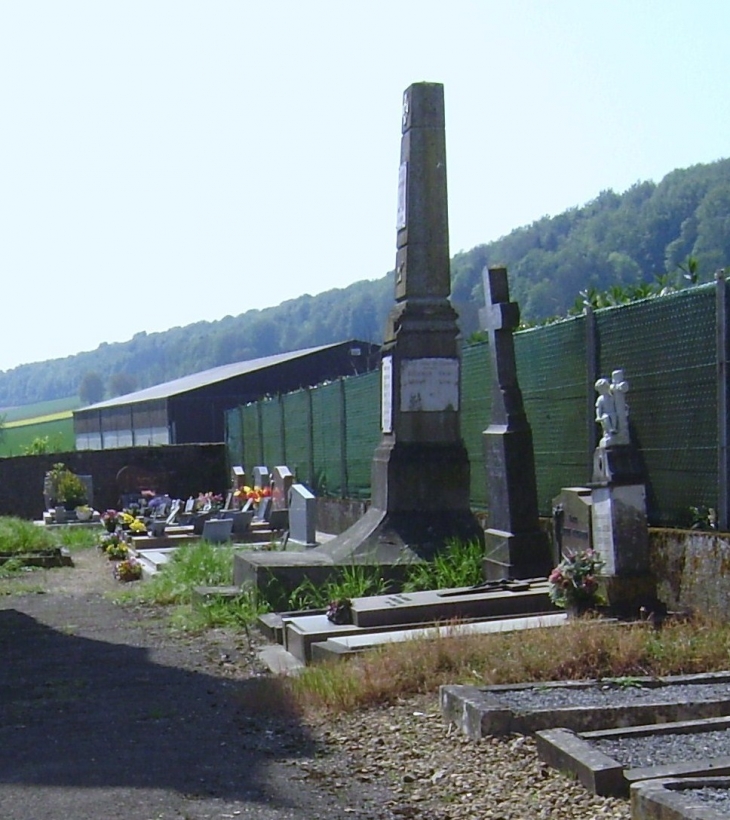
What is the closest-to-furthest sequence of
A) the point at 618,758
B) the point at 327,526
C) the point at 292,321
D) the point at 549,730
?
1. the point at 618,758
2. the point at 549,730
3. the point at 327,526
4. the point at 292,321

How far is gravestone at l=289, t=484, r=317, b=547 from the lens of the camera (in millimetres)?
16391

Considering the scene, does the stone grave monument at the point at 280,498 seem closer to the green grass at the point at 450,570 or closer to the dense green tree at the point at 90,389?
the green grass at the point at 450,570

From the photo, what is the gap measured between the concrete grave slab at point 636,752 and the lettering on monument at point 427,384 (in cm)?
754

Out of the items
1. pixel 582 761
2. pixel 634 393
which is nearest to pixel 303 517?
pixel 634 393

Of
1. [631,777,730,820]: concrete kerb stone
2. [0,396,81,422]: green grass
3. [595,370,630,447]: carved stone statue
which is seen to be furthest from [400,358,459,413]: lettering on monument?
[0,396,81,422]: green grass

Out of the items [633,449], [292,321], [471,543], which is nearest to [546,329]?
[471,543]

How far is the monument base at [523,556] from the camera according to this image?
11.4m

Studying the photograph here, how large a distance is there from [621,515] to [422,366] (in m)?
4.45

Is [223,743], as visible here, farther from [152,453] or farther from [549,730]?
[152,453]

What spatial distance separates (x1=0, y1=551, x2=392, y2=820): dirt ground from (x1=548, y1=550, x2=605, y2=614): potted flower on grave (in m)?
2.27

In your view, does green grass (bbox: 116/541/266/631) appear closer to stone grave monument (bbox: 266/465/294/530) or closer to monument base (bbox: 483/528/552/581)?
monument base (bbox: 483/528/552/581)

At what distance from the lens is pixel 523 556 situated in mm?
11469

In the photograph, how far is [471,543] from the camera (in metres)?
12.6

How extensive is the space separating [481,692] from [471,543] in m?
5.78
